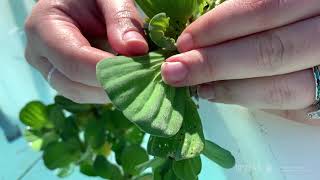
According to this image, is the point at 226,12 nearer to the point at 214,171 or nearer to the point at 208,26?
the point at 208,26

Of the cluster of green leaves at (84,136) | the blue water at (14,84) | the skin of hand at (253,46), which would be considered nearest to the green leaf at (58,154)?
the cluster of green leaves at (84,136)

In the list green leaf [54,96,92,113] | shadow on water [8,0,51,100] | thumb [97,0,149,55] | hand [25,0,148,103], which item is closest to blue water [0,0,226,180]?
shadow on water [8,0,51,100]

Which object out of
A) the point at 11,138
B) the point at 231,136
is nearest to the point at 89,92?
the point at 231,136

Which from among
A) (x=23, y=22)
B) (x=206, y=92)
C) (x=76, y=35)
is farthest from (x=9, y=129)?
(x=206, y=92)

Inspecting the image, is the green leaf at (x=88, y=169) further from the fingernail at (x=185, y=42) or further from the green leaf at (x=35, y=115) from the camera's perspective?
the fingernail at (x=185, y=42)

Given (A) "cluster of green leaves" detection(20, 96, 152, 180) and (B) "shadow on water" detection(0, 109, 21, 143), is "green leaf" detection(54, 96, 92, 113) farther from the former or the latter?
(B) "shadow on water" detection(0, 109, 21, 143)

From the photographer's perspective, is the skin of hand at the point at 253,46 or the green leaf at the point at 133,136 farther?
the green leaf at the point at 133,136
